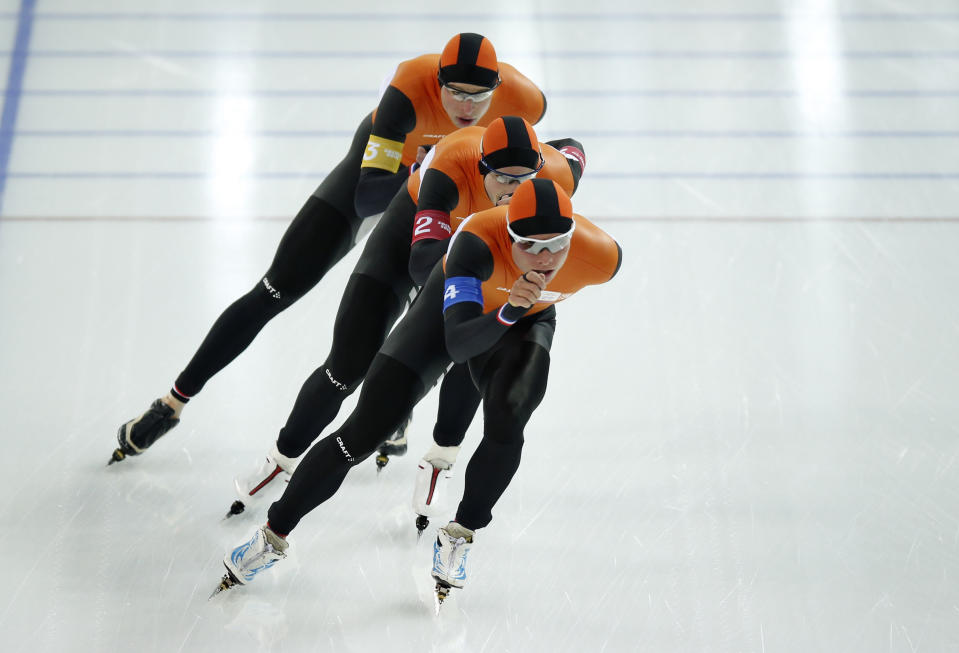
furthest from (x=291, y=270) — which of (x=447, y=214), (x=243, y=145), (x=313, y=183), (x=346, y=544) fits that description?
(x=243, y=145)

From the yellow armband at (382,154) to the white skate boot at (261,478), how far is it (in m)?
1.12

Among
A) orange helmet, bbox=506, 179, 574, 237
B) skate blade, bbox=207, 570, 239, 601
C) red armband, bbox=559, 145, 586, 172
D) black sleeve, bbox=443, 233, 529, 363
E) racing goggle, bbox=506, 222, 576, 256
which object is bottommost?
skate blade, bbox=207, 570, 239, 601

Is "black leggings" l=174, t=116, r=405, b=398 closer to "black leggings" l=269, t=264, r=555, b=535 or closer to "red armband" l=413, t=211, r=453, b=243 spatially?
"red armband" l=413, t=211, r=453, b=243

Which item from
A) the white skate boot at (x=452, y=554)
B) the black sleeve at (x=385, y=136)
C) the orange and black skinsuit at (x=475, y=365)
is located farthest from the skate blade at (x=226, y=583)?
the black sleeve at (x=385, y=136)

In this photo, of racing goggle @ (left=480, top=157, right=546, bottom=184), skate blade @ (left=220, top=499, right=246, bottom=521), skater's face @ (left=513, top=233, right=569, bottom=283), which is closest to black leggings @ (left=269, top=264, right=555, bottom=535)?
skater's face @ (left=513, top=233, right=569, bottom=283)

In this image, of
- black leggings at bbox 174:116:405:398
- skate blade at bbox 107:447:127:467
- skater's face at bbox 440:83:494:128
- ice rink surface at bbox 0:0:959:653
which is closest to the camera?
ice rink surface at bbox 0:0:959:653

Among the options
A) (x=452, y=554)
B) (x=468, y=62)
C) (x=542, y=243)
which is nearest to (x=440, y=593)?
(x=452, y=554)

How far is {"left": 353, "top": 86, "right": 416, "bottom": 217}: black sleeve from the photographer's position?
391 cm

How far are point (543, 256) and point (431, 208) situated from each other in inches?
22.5

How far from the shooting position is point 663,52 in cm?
717

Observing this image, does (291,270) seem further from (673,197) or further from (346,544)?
(673,197)

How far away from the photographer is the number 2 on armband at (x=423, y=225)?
353 centimetres

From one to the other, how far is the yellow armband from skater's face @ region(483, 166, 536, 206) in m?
0.53

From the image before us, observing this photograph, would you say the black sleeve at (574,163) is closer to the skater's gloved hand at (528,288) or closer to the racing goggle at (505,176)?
the racing goggle at (505,176)
